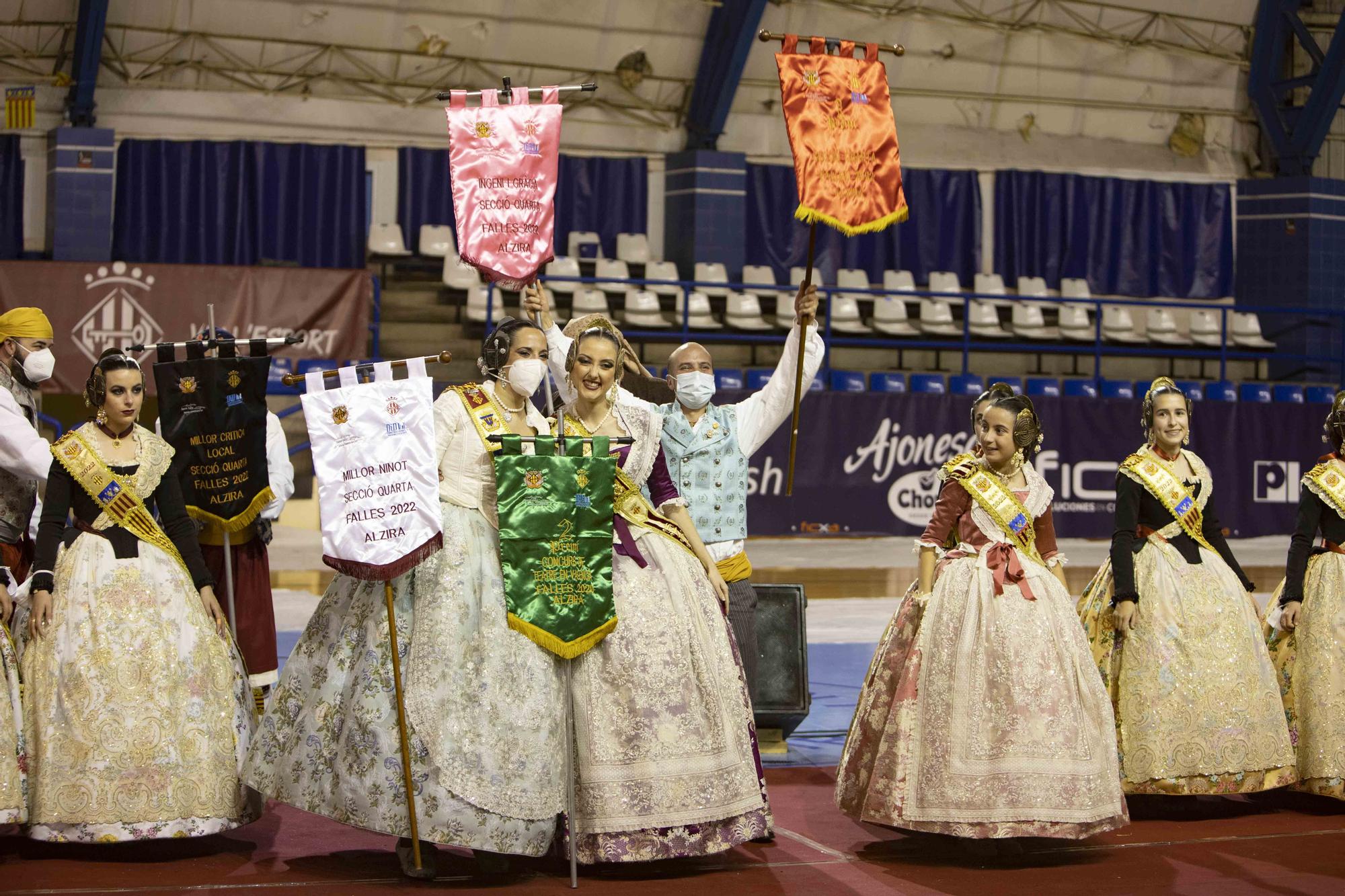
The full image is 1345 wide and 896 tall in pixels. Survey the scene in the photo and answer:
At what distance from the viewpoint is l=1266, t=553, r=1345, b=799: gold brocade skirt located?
498 centimetres

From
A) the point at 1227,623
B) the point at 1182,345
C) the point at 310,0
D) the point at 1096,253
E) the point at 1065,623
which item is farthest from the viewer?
the point at 1096,253

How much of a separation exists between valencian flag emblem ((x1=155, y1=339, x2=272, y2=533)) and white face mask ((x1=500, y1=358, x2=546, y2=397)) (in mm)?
1034

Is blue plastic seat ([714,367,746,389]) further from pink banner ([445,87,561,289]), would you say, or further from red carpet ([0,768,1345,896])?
red carpet ([0,768,1345,896])

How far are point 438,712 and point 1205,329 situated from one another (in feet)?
46.2

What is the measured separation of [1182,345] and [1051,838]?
12718 mm

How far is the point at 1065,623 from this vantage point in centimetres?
436

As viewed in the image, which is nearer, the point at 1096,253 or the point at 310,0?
the point at 310,0

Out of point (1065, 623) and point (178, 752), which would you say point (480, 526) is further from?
point (1065, 623)

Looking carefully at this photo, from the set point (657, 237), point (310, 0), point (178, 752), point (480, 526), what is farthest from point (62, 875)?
point (657, 237)

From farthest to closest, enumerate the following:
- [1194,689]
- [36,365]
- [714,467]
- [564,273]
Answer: [564,273] → [714,467] → [1194,689] → [36,365]

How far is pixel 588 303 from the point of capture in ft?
48.0

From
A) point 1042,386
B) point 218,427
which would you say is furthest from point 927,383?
point 218,427

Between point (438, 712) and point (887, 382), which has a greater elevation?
point (887, 382)

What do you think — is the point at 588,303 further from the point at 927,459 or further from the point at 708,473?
the point at 708,473
